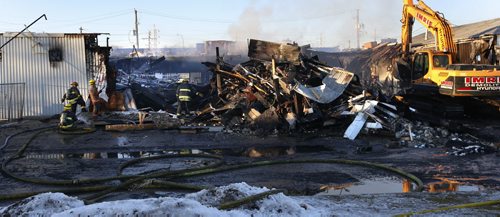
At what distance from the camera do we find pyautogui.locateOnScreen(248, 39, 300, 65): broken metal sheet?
17203mm

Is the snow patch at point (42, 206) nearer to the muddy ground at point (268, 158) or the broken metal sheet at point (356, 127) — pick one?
the muddy ground at point (268, 158)

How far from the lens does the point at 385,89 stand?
22.1m

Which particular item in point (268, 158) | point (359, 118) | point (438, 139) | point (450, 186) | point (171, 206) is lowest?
point (450, 186)

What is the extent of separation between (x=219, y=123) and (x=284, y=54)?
3.80 meters

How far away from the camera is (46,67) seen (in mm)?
19219

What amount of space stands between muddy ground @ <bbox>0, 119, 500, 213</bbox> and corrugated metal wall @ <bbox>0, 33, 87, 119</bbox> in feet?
14.1

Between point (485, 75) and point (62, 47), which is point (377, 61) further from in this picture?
point (62, 47)

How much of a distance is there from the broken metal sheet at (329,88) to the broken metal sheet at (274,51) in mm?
2008

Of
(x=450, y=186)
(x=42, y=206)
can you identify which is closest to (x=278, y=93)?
(x=450, y=186)

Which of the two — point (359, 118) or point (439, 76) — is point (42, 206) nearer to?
→ point (359, 118)

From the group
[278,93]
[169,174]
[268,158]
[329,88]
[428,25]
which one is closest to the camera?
[169,174]

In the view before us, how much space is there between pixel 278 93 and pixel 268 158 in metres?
4.22

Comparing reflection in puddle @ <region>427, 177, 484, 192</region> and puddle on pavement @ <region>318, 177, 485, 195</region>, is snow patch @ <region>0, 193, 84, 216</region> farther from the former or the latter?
reflection in puddle @ <region>427, 177, 484, 192</region>

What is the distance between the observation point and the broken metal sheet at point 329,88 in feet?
46.2
